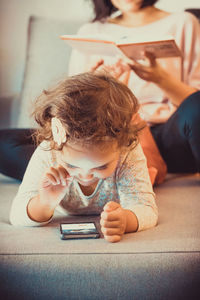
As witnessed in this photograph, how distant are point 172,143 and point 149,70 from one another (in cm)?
26

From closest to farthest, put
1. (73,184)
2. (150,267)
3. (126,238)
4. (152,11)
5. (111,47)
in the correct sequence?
(150,267)
(126,238)
(73,184)
(111,47)
(152,11)

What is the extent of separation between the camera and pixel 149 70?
1542 millimetres

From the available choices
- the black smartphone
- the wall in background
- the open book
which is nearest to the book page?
the open book

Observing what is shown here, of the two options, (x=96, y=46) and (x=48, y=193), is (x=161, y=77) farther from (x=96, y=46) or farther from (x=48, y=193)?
(x=48, y=193)

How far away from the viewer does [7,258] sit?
2.75 ft

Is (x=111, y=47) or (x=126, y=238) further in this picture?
(x=111, y=47)

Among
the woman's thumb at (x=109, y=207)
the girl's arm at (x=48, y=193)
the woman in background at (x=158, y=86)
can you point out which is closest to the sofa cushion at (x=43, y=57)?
the woman in background at (x=158, y=86)

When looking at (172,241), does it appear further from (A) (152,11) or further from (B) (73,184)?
(A) (152,11)

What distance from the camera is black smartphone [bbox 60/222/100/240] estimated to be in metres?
0.93

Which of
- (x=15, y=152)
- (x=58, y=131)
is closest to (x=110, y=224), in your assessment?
(x=58, y=131)

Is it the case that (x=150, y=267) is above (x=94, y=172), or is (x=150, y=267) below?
below

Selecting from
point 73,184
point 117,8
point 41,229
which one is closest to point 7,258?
point 41,229

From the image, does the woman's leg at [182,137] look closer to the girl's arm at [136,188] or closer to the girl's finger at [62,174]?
the girl's arm at [136,188]

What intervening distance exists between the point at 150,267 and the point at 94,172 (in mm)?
213
